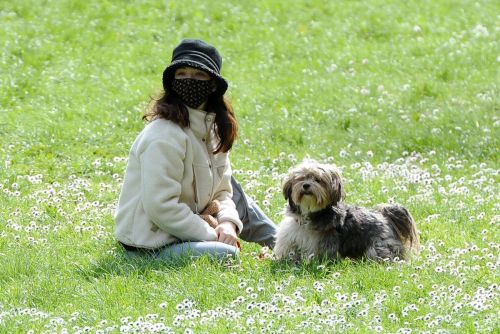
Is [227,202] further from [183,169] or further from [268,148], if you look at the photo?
[268,148]

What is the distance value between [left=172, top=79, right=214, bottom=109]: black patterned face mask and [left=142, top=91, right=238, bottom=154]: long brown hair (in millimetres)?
72

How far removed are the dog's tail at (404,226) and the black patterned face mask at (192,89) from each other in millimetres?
2001

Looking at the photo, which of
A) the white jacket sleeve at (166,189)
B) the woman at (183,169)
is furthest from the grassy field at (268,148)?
the white jacket sleeve at (166,189)

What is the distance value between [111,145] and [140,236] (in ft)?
17.1

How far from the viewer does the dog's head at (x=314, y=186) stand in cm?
817

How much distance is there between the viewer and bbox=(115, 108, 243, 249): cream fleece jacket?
27.4 ft

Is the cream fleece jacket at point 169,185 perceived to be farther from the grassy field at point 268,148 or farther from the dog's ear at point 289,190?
the dog's ear at point 289,190

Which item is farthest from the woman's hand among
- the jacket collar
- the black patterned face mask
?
the black patterned face mask

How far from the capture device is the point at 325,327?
6.61 meters

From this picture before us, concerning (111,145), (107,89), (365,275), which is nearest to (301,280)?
(365,275)

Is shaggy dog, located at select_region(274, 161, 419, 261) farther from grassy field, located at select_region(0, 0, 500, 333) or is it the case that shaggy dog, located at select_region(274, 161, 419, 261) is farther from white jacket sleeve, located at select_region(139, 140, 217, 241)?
white jacket sleeve, located at select_region(139, 140, 217, 241)

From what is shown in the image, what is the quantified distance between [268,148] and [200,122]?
4882 mm

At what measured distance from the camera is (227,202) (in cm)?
909

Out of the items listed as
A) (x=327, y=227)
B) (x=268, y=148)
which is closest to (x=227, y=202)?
(x=327, y=227)
